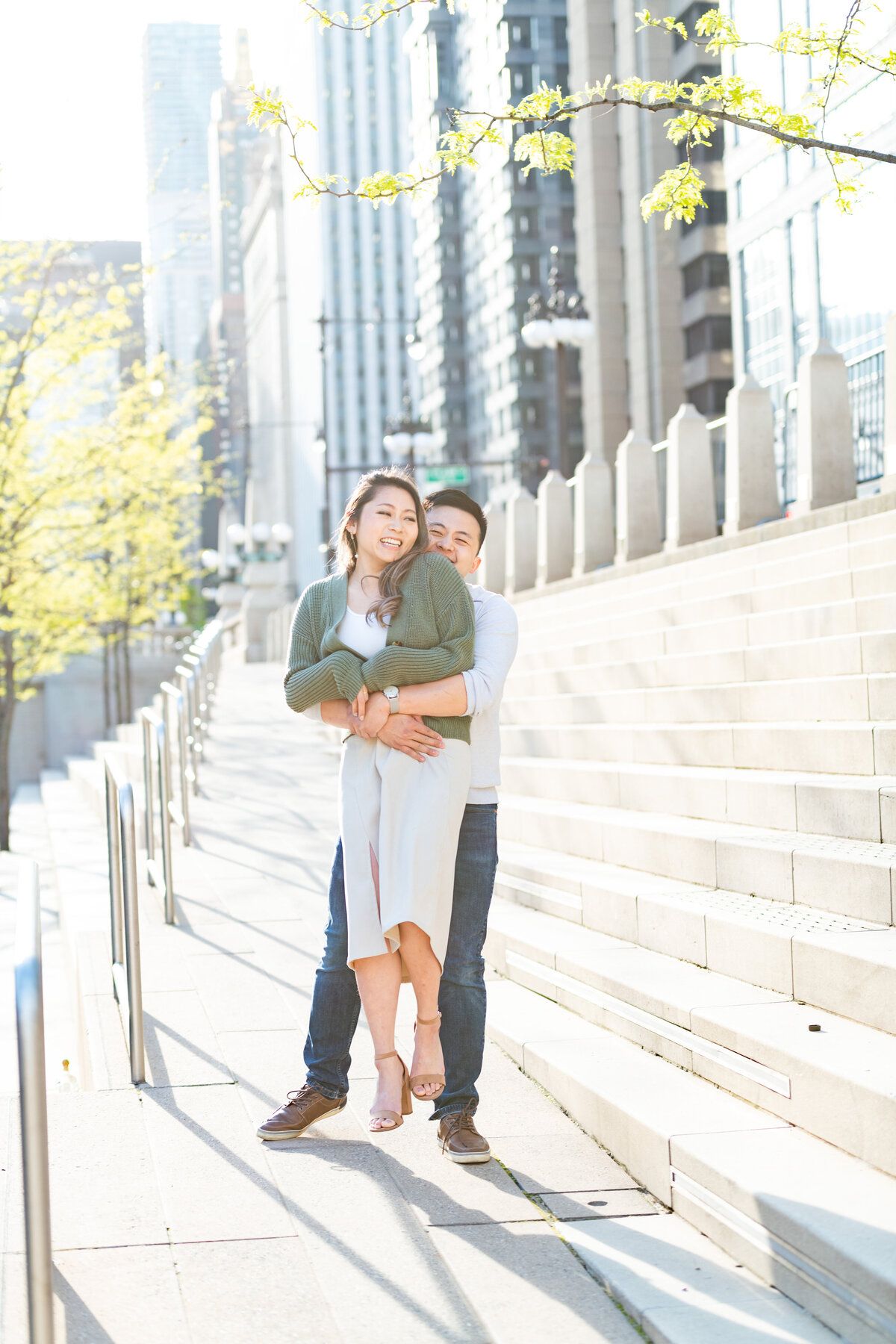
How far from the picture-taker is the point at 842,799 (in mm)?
5695

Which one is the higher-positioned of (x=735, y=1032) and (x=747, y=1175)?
(x=735, y=1032)

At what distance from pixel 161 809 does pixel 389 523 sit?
5.29 m

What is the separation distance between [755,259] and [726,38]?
23079mm

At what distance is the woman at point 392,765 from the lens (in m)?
4.11

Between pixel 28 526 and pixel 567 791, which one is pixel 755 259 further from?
pixel 567 791

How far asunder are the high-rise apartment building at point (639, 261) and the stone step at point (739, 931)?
37014mm

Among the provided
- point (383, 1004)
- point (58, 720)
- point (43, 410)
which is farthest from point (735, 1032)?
point (58, 720)

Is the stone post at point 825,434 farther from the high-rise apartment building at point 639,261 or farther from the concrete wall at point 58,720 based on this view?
the high-rise apartment building at point 639,261

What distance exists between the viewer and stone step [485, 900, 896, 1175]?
12.3 ft

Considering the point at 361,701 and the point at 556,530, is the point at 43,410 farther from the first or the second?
the point at 361,701

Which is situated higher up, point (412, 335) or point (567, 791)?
point (412, 335)

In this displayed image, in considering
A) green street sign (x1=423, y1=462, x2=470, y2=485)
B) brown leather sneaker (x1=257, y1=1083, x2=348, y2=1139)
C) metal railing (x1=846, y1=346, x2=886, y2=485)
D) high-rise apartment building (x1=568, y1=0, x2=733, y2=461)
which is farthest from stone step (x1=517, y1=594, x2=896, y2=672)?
high-rise apartment building (x1=568, y1=0, x2=733, y2=461)

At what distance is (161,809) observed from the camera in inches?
357

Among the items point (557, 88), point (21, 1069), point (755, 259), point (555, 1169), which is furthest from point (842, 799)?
point (755, 259)
